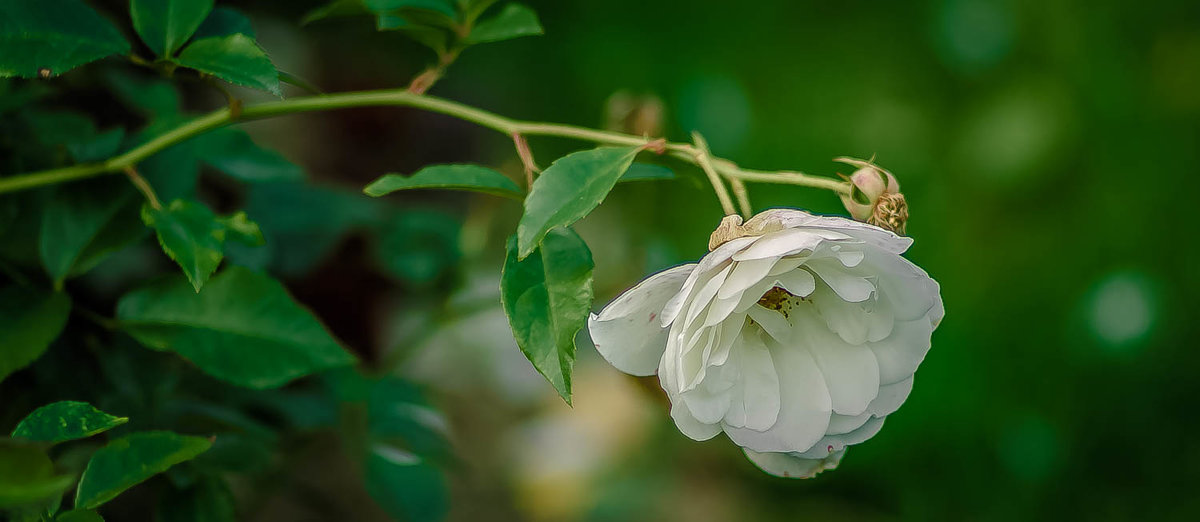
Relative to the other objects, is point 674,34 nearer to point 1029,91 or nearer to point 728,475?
point 1029,91

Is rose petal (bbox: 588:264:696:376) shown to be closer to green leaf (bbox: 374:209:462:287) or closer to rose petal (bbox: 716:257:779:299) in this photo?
rose petal (bbox: 716:257:779:299)

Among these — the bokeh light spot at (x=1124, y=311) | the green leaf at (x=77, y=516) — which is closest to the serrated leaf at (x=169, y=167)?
the green leaf at (x=77, y=516)

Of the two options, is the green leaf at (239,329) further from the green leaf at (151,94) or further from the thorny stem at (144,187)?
the green leaf at (151,94)

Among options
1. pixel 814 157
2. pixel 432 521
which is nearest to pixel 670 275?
pixel 432 521

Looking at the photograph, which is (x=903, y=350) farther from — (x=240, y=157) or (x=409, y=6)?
(x=240, y=157)

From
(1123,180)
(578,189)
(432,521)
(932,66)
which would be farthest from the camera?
(932,66)
